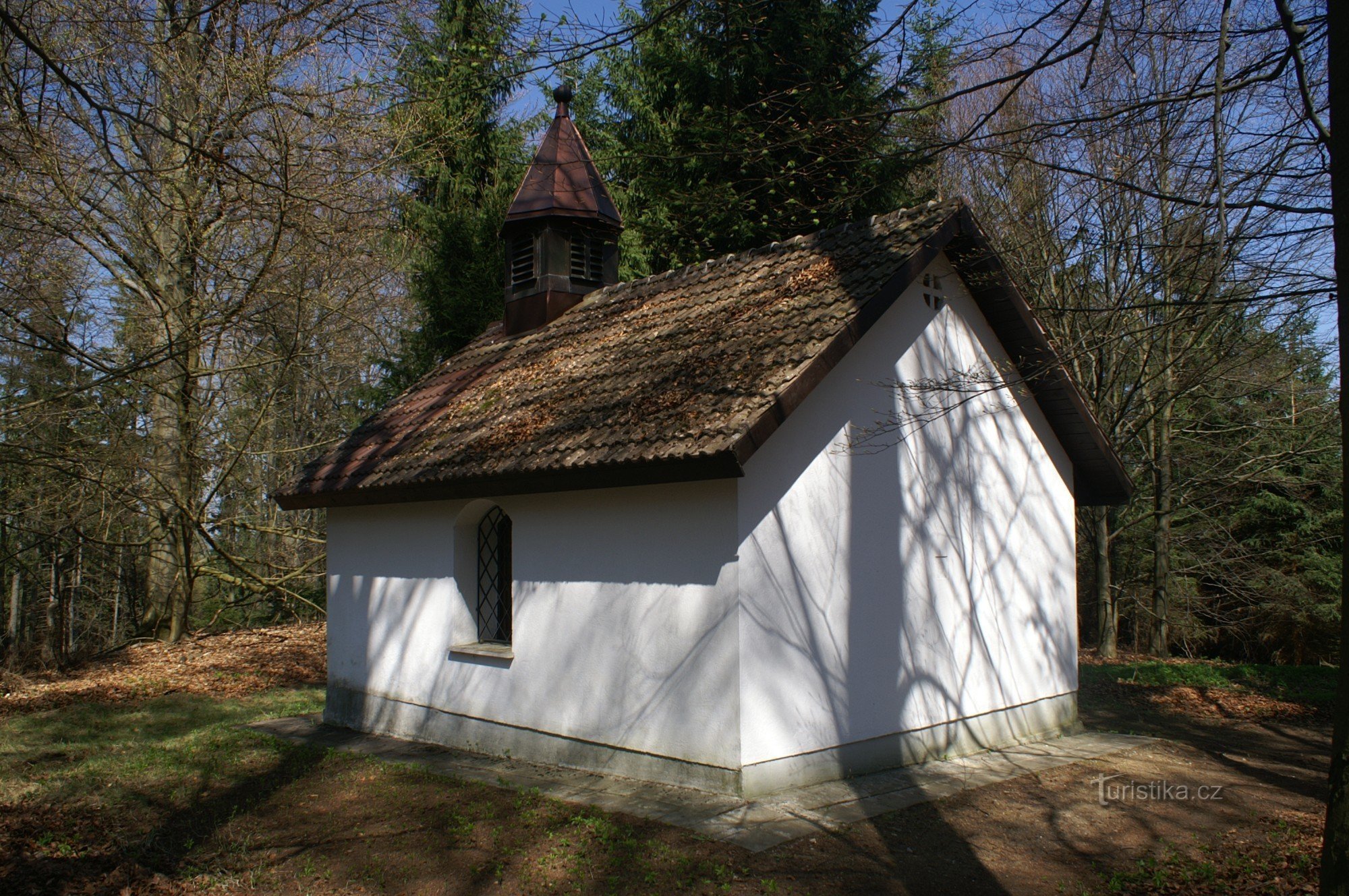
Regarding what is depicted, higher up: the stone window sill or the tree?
the tree

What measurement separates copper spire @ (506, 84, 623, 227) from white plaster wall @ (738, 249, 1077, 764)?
5.74 metres

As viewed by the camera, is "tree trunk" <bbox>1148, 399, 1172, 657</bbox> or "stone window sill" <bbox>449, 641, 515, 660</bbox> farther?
"tree trunk" <bbox>1148, 399, 1172, 657</bbox>

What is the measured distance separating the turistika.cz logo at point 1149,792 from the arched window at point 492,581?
5811 millimetres

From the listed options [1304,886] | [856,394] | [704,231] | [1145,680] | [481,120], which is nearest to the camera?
[1304,886]

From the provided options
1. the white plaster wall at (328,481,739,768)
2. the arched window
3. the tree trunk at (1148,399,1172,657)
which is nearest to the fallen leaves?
the white plaster wall at (328,481,739,768)

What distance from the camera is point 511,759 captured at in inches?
355

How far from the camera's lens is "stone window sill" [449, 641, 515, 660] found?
9.20m

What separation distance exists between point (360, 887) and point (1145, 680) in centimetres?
1282

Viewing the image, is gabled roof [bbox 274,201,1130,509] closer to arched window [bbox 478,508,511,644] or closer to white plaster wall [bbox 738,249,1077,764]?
white plaster wall [bbox 738,249,1077,764]

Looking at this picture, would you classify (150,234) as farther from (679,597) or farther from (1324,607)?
(1324,607)

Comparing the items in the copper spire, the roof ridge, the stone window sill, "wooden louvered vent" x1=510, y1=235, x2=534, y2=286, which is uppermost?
the copper spire

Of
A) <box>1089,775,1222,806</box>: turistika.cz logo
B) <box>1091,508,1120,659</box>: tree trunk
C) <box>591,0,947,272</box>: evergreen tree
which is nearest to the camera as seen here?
<box>1089,775,1222,806</box>: turistika.cz logo

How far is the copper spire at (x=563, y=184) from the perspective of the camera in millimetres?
13375

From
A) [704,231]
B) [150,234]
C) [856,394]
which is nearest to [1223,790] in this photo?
[856,394]
